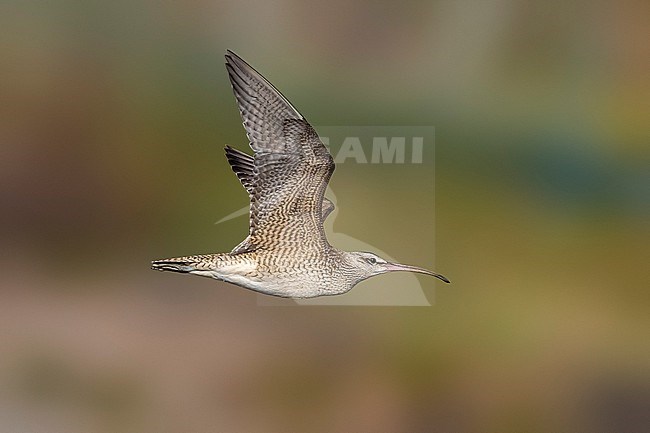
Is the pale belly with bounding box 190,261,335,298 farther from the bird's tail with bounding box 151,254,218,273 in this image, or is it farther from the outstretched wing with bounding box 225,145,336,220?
the outstretched wing with bounding box 225,145,336,220

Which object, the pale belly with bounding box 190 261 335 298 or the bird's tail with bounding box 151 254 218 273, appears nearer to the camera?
the bird's tail with bounding box 151 254 218 273

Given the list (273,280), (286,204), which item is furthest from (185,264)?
(286,204)

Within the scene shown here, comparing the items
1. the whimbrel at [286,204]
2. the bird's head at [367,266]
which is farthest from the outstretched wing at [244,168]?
the bird's head at [367,266]

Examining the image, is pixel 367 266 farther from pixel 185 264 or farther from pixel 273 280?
pixel 185 264

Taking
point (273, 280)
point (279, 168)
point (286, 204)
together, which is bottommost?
point (273, 280)

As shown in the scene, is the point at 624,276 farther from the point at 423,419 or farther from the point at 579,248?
the point at 423,419

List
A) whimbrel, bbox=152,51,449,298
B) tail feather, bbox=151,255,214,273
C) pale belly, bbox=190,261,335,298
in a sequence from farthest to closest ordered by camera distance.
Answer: whimbrel, bbox=152,51,449,298, pale belly, bbox=190,261,335,298, tail feather, bbox=151,255,214,273

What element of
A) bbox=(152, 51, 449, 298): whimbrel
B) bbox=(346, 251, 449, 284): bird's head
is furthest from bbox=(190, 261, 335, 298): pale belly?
bbox=(346, 251, 449, 284): bird's head
